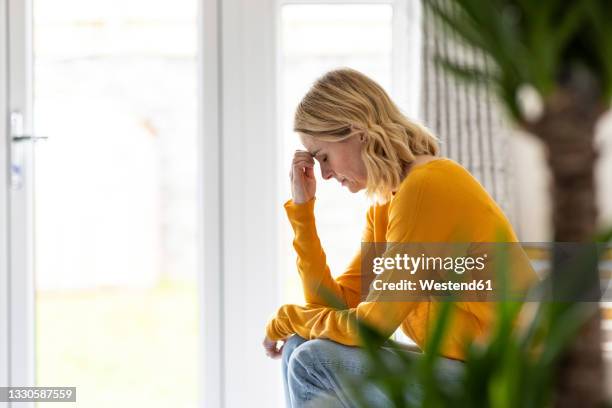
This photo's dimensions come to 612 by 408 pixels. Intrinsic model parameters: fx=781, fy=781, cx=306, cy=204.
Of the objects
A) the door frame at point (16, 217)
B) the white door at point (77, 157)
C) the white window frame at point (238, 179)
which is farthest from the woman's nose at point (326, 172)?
the door frame at point (16, 217)

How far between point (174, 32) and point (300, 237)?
119 centimetres

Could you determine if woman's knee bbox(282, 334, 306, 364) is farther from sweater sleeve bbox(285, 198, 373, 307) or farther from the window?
the window

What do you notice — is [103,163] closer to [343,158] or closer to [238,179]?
[238,179]

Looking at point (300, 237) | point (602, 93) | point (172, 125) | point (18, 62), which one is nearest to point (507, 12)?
point (602, 93)

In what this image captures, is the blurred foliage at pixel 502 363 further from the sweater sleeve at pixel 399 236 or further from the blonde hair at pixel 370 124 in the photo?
the blonde hair at pixel 370 124

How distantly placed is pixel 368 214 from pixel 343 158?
25 cm

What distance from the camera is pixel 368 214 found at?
2.14 metres

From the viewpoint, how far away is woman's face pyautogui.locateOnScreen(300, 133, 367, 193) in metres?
1.93

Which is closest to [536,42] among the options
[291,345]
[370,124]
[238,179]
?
[370,124]

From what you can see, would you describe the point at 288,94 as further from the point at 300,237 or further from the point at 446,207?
the point at 446,207

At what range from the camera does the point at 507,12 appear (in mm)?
773

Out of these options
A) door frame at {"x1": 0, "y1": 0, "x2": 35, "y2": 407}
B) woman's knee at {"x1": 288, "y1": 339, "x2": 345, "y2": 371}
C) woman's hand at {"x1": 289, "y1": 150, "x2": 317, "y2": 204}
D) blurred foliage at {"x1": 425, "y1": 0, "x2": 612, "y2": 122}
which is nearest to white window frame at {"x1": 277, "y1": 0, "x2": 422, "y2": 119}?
woman's hand at {"x1": 289, "y1": 150, "x2": 317, "y2": 204}

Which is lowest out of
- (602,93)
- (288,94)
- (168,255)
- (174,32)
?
(168,255)

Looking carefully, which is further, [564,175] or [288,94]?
[288,94]
